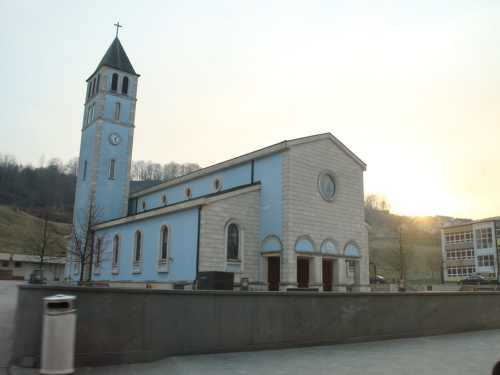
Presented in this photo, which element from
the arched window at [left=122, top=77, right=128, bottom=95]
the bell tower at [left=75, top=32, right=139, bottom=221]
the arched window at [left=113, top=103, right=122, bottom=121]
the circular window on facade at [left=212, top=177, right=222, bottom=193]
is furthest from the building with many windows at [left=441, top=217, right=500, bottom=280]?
the arched window at [left=113, top=103, right=122, bottom=121]

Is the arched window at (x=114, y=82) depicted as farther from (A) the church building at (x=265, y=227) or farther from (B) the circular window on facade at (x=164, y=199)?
(A) the church building at (x=265, y=227)

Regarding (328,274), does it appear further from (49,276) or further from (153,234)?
(49,276)

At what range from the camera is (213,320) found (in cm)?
880

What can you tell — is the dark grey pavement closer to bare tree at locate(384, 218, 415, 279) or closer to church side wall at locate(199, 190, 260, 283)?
church side wall at locate(199, 190, 260, 283)

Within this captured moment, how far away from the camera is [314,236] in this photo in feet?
83.9

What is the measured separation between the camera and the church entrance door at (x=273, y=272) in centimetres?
2545

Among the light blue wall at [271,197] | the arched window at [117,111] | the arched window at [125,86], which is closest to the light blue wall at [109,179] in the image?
the arched window at [117,111]

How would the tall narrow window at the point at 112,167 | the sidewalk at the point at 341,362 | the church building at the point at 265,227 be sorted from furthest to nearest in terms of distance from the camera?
the tall narrow window at the point at 112,167, the church building at the point at 265,227, the sidewalk at the point at 341,362

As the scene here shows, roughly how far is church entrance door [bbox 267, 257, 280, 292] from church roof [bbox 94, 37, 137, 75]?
2723cm

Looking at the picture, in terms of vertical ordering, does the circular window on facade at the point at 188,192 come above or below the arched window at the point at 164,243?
above

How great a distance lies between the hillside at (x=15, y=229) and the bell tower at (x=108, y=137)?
39346mm

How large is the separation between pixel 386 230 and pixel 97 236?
122258 millimetres

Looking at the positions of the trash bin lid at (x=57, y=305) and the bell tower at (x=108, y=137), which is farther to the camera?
the bell tower at (x=108, y=137)

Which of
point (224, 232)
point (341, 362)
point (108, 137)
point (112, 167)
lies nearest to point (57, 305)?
point (341, 362)
